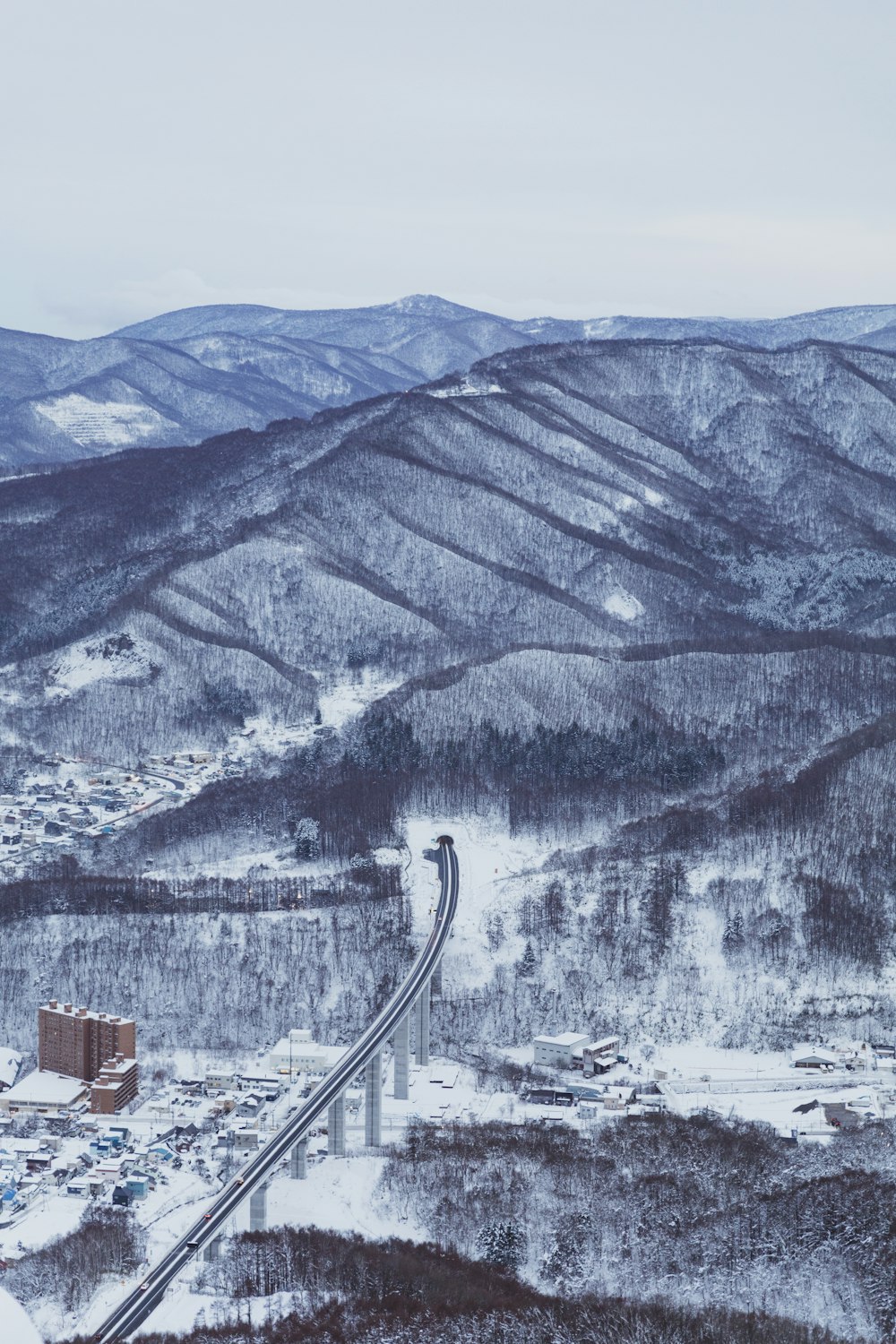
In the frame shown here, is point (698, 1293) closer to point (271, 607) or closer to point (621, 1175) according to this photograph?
point (621, 1175)

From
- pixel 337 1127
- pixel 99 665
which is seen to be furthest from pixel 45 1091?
pixel 99 665

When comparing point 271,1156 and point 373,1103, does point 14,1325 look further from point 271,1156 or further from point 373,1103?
point 373,1103

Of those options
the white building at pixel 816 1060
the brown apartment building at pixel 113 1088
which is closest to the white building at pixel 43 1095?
the brown apartment building at pixel 113 1088

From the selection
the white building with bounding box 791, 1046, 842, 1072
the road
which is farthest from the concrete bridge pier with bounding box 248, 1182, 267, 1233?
the white building with bounding box 791, 1046, 842, 1072

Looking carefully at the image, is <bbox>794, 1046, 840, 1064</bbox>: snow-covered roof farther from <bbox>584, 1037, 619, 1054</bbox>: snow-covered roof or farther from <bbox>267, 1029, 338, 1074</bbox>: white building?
<bbox>267, 1029, 338, 1074</bbox>: white building

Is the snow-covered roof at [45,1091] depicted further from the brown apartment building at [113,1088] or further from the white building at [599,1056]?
the white building at [599,1056]

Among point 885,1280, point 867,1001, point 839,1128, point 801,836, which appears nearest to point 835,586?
point 801,836

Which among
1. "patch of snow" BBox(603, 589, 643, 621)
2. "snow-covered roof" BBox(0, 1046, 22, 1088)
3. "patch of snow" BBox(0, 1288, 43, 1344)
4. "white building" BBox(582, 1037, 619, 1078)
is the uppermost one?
"patch of snow" BBox(603, 589, 643, 621)
